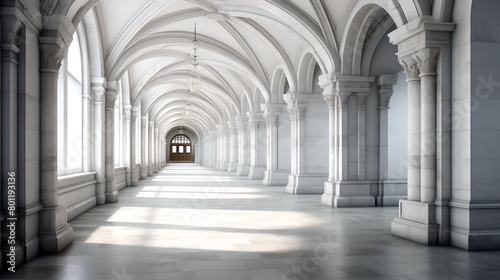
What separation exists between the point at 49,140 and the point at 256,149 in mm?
18469

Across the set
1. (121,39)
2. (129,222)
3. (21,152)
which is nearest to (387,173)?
(129,222)

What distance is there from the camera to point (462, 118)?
6.76 metres

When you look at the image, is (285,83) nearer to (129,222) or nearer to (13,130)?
(129,222)

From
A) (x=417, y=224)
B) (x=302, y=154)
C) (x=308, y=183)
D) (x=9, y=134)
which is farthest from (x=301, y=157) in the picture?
(x=9, y=134)

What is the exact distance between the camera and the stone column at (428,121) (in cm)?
711

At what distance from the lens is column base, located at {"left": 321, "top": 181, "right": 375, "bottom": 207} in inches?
459

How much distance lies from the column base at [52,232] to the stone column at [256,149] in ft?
58.8

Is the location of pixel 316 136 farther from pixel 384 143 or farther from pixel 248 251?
pixel 248 251

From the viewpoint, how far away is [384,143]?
1202 centimetres

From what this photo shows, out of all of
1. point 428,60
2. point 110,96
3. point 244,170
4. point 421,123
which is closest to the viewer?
point 428,60

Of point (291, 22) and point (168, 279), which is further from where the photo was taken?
point (291, 22)

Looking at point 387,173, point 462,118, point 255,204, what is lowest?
point 255,204

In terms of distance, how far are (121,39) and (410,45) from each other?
803 cm

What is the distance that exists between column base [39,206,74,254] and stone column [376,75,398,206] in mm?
8216
